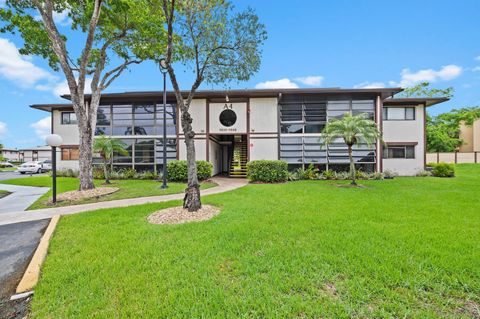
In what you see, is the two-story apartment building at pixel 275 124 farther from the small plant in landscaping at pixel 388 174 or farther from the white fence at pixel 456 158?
the white fence at pixel 456 158

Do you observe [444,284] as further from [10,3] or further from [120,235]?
[10,3]

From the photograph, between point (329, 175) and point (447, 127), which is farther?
point (447, 127)

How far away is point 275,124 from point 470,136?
3832 centimetres

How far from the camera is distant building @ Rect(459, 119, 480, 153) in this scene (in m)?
30.7

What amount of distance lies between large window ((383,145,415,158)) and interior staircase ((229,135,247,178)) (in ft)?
34.0

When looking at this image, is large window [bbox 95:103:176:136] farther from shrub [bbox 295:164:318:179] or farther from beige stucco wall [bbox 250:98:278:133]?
shrub [bbox 295:164:318:179]

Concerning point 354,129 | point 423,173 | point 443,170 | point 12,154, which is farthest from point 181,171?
point 12,154

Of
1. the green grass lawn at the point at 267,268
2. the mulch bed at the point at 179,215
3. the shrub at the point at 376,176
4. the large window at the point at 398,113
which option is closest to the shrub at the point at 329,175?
the shrub at the point at 376,176

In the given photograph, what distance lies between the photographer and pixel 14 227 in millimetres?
5410

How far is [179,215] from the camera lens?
5750mm

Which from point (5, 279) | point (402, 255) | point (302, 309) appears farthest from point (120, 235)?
point (402, 255)

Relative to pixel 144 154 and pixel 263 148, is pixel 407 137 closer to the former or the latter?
pixel 263 148

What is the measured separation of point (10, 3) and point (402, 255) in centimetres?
1781

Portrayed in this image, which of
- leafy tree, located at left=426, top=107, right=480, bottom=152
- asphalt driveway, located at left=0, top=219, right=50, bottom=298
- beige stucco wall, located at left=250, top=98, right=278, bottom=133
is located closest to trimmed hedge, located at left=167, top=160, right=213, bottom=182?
beige stucco wall, located at left=250, top=98, right=278, bottom=133
